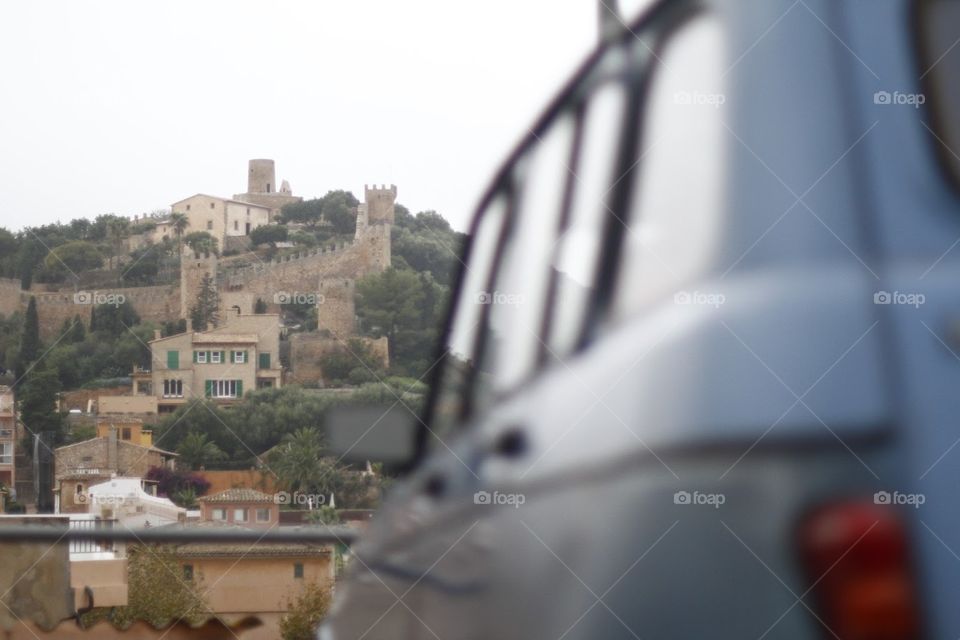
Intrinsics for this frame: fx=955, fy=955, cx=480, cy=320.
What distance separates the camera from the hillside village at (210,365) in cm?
216

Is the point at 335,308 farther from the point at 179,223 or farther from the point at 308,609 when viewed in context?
the point at 308,609

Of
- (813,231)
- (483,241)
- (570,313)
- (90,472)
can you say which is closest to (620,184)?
(570,313)

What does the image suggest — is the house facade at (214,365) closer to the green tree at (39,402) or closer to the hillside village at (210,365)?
the hillside village at (210,365)

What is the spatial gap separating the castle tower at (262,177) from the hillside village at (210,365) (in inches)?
0.4

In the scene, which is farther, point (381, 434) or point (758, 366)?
point (381, 434)

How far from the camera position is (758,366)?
701 millimetres

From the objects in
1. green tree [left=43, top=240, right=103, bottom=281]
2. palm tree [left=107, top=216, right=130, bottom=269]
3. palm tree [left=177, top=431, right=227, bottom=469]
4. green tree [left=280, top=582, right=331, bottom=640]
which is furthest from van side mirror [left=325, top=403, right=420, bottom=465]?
green tree [left=43, top=240, right=103, bottom=281]

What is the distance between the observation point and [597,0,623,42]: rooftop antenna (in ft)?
3.54

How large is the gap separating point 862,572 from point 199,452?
191 centimetres

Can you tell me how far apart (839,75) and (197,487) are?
1821 mm

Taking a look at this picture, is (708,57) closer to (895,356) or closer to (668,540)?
(895,356)

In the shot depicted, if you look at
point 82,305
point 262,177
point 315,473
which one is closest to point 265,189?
point 262,177

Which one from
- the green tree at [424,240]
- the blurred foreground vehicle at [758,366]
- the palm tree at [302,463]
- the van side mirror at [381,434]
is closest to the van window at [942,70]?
the blurred foreground vehicle at [758,366]

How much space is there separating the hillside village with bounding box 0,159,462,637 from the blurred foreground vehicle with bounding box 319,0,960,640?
122 centimetres
